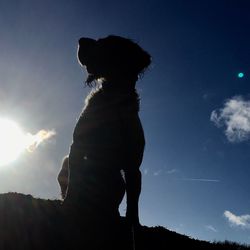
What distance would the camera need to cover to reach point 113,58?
17.5 ft

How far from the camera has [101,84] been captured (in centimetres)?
547

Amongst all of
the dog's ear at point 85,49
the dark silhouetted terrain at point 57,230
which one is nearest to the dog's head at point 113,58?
the dog's ear at point 85,49

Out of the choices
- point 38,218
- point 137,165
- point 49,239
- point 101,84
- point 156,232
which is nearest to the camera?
point 49,239

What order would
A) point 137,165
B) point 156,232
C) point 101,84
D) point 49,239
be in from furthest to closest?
point 156,232 < point 101,84 < point 137,165 < point 49,239

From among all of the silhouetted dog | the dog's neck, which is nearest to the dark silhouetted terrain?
the silhouetted dog

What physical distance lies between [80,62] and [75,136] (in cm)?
89

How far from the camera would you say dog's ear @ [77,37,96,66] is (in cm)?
525

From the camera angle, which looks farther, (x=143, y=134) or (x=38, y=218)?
(x=143, y=134)

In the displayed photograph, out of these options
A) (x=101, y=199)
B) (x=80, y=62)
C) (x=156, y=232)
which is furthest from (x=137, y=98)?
(x=156, y=232)

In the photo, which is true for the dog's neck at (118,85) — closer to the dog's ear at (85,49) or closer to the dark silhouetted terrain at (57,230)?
the dog's ear at (85,49)

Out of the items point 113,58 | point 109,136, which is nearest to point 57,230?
point 109,136

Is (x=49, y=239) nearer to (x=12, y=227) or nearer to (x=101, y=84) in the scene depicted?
(x=12, y=227)

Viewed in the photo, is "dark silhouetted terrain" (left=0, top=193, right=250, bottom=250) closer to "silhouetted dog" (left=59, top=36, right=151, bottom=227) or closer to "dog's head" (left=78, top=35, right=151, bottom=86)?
"silhouetted dog" (left=59, top=36, right=151, bottom=227)

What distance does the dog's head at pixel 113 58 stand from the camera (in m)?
5.29
